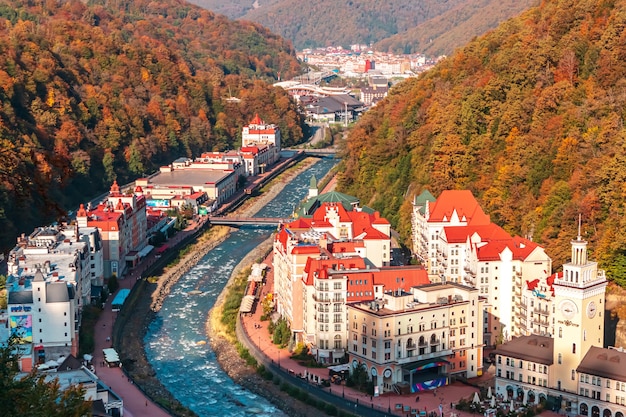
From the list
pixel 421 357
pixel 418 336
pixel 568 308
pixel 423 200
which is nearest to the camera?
pixel 568 308

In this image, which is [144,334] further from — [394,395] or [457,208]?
[457,208]

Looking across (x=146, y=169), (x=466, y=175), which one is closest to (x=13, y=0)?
(x=146, y=169)

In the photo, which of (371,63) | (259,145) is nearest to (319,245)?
(259,145)

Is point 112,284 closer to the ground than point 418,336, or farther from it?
closer to the ground

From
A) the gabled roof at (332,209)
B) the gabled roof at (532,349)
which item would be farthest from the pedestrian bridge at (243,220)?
the gabled roof at (532,349)

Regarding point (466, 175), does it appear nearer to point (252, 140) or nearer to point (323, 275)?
point (323, 275)

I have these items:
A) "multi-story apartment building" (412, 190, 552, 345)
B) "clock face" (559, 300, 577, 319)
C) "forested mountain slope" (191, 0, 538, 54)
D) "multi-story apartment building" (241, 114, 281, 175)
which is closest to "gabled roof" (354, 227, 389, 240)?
"multi-story apartment building" (412, 190, 552, 345)
